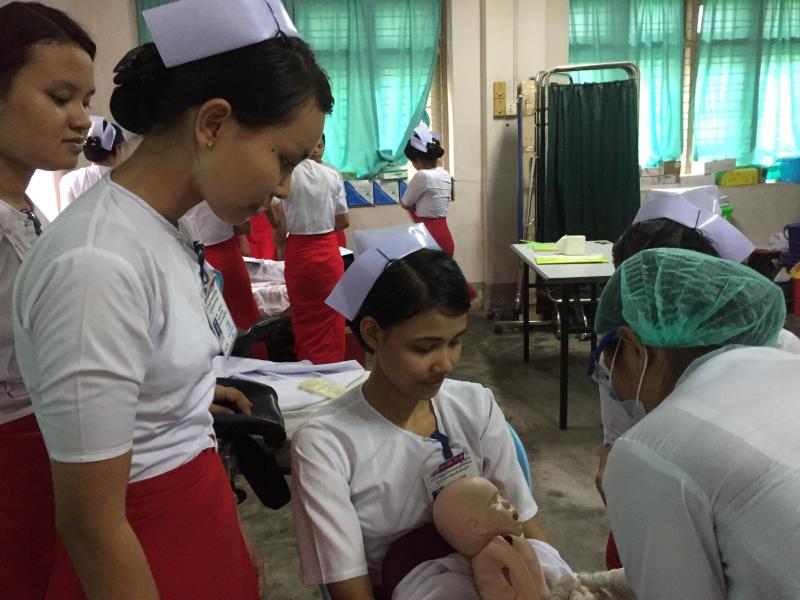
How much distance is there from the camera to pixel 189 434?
862mm

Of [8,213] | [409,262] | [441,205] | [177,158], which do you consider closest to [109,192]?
[177,158]

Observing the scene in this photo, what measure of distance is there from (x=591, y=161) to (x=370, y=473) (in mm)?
4036

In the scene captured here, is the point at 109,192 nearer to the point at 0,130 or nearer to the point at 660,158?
the point at 0,130

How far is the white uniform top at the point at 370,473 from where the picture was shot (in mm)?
1197

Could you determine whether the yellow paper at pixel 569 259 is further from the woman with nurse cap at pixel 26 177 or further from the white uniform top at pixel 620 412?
the woman with nurse cap at pixel 26 177

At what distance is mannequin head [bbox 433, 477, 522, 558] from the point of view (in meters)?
1.20

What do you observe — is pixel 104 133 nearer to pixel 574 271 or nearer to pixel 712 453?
pixel 574 271

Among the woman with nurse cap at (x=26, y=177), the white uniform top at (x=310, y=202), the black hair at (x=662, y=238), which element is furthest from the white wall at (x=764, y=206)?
the woman with nurse cap at (x=26, y=177)

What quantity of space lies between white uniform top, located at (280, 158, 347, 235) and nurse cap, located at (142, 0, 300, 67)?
258 cm

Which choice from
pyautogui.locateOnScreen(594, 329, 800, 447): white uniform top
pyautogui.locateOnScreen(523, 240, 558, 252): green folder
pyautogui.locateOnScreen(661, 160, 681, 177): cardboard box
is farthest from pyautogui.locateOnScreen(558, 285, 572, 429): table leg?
pyautogui.locateOnScreen(661, 160, 681, 177): cardboard box

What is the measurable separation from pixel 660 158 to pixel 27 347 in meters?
5.68

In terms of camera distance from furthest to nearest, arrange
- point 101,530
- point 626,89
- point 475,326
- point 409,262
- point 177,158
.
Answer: point 475,326
point 626,89
point 409,262
point 177,158
point 101,530

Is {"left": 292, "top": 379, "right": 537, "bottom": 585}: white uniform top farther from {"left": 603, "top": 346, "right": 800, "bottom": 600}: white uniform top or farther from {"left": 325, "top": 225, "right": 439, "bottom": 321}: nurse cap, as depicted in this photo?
{"left": 603, "top": 346, "right": 800, "bottom": 600}: white uniform top

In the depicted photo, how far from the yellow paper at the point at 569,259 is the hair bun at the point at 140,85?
9.66ft
